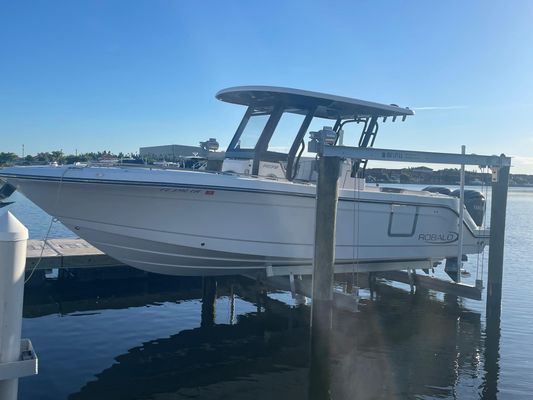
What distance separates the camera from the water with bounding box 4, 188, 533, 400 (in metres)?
6.35

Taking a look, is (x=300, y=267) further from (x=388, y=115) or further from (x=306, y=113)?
(x=388, y=115)

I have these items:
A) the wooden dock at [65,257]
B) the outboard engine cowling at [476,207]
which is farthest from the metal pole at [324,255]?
the outboard engine cowling at [476,207]

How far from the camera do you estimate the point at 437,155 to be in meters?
8.75

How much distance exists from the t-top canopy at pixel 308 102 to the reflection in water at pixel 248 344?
3.75 meters

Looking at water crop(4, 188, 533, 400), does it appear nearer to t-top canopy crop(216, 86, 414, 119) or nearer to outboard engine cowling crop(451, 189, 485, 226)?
outboard engine cowling crop(451, 189, 485, 226)

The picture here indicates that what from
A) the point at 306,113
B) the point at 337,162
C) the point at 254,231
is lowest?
the point at 254,231

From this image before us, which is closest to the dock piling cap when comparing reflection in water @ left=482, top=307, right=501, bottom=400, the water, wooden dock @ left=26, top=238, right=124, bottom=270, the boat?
the water

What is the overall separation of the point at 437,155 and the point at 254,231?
11.3 feet

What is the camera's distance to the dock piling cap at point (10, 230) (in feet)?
11.7

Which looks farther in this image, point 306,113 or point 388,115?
point 388,115

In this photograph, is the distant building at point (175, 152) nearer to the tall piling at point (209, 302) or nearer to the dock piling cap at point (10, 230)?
the tall piling at point (209, 302)

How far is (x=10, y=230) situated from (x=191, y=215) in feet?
13.7

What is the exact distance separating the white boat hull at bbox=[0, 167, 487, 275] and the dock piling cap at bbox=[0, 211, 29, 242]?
3.62 metres

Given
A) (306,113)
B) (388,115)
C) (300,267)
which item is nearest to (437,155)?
(388,115)
